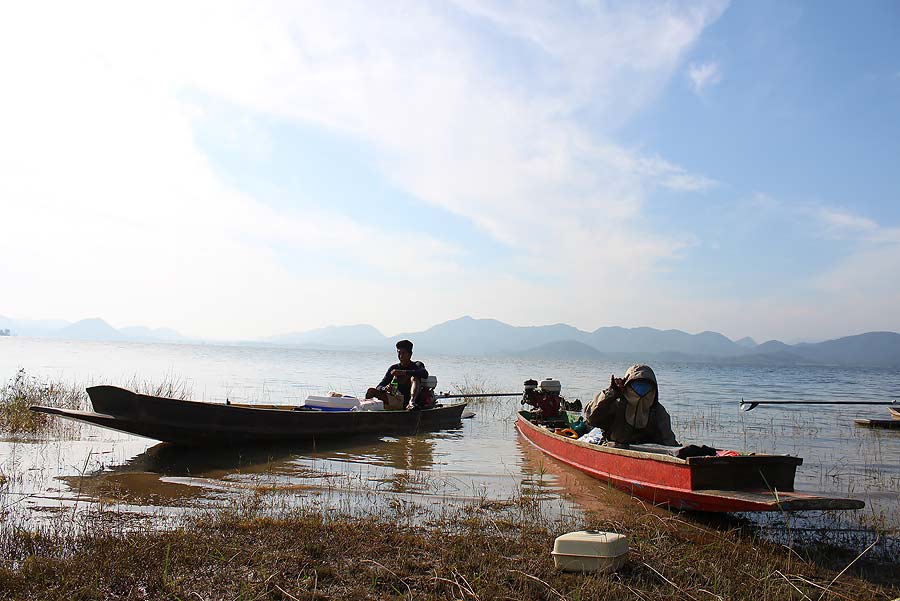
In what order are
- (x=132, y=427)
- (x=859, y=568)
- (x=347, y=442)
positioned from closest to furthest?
(x=859, y=568), (x=132, y=427), (x=347, y=442)

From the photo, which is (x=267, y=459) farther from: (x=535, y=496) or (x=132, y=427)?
(x=535, y=496)

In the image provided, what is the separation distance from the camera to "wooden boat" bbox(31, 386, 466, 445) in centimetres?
904

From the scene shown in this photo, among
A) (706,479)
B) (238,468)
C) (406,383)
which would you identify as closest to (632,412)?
(706,479)

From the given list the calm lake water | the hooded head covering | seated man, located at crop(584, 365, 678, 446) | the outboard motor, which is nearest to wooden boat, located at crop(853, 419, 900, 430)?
the calm lake water

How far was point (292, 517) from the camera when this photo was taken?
580 centimetres

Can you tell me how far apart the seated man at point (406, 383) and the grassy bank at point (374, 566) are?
7.67 metres

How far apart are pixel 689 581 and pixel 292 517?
11.9 feet

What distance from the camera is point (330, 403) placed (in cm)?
1238

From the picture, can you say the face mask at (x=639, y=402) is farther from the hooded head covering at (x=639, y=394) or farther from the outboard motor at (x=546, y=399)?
the outboard motor at (x=546, y=399)

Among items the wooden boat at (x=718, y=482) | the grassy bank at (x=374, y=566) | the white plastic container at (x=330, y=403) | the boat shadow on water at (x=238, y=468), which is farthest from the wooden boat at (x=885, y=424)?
the white plastic container at (x=330, y=403)

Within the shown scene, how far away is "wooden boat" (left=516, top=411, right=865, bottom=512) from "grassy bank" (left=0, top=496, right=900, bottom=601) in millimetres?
408

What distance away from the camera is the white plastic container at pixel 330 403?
484 inches

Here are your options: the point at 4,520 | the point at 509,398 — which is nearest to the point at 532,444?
the point at 4,520

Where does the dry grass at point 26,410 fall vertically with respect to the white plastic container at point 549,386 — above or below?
below
